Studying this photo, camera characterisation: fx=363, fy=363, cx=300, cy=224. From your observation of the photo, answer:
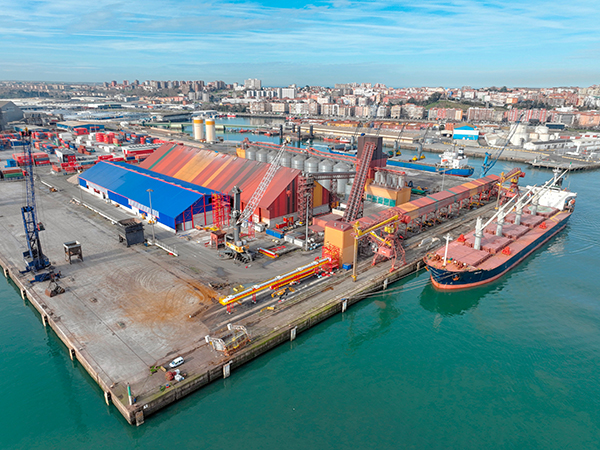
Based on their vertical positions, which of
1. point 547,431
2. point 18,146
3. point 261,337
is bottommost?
point 547,431

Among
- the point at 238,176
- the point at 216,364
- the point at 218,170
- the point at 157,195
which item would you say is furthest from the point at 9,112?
the point at 216,364

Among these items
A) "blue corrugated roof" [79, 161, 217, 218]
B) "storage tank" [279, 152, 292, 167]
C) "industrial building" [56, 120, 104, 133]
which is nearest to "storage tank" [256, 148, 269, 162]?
"storage tank" [279, 152, 292, 167]

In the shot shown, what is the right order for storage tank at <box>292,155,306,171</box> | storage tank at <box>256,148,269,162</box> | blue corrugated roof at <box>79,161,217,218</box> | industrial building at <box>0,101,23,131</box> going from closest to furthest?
blue corrugated roof at <box>79,161,217,218</box>, storage tank at <box>292,155,306,171</box>, storage tank at <box>256,148,269,162</box>, industrial building at <box>0,101,23,131</box>

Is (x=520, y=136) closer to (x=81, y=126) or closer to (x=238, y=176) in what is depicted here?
(x=238, y=176)

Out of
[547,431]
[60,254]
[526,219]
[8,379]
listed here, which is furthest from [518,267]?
[60,254]

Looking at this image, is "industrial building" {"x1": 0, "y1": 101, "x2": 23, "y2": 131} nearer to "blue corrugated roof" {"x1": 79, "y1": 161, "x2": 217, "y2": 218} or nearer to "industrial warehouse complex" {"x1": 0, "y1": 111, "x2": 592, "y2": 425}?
"industrial warehouse complex" {"x1": 0, "y1": 111, "x2": 592, "y2": 425}

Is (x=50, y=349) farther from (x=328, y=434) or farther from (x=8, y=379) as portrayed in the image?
(x=328, y=434)

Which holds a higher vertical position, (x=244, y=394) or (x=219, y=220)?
(x=219, y=220)

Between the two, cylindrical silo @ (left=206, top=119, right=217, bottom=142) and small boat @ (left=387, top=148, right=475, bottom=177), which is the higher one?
cylindrical silo @ (left=206, top=119, right=217, bottom=142)
